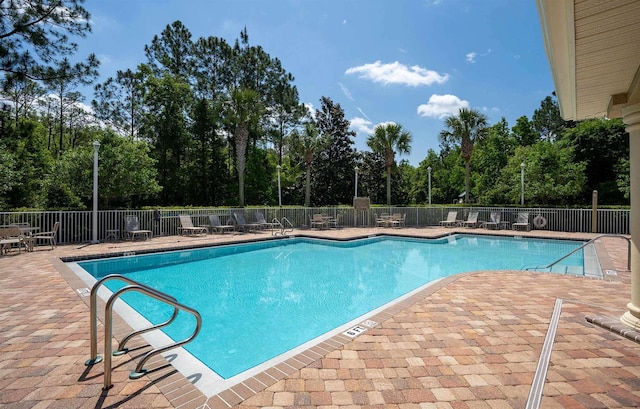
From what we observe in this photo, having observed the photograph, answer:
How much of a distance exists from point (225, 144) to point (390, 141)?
13.1 m

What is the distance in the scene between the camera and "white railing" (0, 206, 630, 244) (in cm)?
1111

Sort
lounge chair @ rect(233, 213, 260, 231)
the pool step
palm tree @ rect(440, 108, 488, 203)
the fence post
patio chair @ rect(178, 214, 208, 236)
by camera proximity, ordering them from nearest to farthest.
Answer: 1. the pool step
2. patio chair @ rect(178, 214, 208, 236)
3. the fence post
4. lounge chair @ rect(233, 213, 260, 231)
5. palm tree @ rect(440, 108, 488, 203)

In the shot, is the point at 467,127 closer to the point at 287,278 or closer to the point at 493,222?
the point at 493,222

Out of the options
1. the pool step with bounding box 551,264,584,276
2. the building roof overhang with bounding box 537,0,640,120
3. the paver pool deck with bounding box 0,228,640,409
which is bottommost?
the pool step with bounding box 551,264,584,276

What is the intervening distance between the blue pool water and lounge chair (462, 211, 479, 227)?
3227 mm

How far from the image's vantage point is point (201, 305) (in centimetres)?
589

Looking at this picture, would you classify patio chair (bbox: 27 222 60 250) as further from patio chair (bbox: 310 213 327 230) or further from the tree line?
patio chair (bbox: 310 213 327 230)

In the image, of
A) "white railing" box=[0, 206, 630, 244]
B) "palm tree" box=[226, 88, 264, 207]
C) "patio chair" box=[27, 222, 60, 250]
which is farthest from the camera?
"palm tree" box=[226, 88, 264, 207]

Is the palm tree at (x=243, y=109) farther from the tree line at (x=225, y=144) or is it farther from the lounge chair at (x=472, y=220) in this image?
the lounge chair at (x=472, y=220)

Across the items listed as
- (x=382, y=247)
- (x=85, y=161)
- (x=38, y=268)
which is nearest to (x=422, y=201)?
(x=382, y=247)

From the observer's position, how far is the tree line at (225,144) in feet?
43.8

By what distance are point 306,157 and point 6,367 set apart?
20939mm

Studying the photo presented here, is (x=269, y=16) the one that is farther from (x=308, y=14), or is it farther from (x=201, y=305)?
(x=201, y=305)

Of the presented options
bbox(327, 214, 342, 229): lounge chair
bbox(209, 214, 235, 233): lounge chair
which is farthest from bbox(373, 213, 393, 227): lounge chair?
bbox(209, 214, 235, 233): lounge chair
